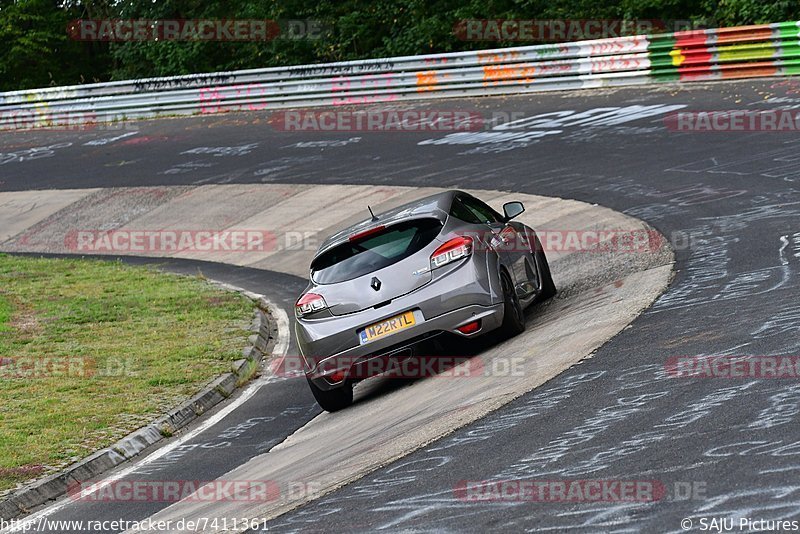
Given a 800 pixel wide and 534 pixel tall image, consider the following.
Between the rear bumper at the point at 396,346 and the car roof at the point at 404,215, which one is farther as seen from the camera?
the car roof at the point at 404,215

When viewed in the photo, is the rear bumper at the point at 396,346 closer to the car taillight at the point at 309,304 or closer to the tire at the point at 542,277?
the car taillight at the point at 309,304

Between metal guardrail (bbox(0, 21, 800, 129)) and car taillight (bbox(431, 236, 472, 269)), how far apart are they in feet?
51.2

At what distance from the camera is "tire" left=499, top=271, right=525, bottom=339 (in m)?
10.4

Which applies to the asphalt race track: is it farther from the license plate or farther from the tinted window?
the tinted window

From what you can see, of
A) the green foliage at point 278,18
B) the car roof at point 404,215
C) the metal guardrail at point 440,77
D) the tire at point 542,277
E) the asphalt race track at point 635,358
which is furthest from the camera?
the green foliage at point 278,18

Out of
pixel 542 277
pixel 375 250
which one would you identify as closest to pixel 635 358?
pixel 375 250

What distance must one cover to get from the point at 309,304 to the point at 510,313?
1.78 metres

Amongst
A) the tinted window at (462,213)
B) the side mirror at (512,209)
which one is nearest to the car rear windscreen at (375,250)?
the tinted window at (462,213)

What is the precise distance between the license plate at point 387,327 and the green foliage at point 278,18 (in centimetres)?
2110

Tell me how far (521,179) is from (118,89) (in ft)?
64.4

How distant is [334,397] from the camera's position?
10.5 metres

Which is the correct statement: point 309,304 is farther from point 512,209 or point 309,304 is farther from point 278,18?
point 278,18

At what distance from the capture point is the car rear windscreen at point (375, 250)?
10.3 m

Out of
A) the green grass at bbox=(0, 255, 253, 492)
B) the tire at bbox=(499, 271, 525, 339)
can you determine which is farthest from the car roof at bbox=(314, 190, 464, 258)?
the green grass at bbox=(0, 255, 253, 492)
